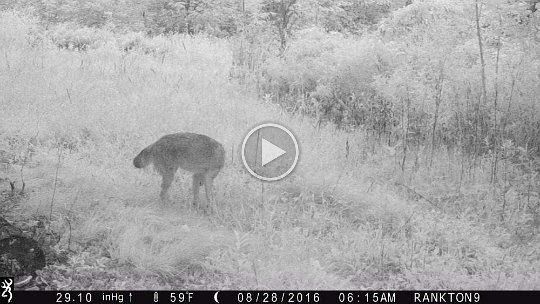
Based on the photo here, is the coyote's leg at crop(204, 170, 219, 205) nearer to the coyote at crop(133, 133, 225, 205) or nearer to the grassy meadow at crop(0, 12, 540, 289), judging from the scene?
the coyote at crop(133, 133, 225, 205)

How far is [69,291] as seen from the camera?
12.2 ft

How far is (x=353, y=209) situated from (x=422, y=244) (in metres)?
0.91

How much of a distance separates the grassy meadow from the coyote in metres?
0.29

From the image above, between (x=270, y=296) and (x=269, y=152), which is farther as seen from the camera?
(x=269, y=152)

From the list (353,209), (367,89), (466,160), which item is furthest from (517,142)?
(353,209)

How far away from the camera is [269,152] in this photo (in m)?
6.04

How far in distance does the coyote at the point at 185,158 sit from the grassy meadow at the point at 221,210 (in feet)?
0.94

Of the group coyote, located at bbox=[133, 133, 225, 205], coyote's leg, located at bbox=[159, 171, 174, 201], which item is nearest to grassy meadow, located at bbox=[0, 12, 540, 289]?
coyote's leg, located at bbox=[159, 171, 174, 201]

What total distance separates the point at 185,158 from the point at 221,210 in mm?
666

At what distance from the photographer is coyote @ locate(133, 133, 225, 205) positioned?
5.36 m

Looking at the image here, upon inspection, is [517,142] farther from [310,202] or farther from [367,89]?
[310,202]

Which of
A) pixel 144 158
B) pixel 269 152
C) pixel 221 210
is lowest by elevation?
pixel 221 210

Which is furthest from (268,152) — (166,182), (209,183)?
(166,182)

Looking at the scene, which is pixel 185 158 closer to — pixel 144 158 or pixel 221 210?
pixel 144 158
